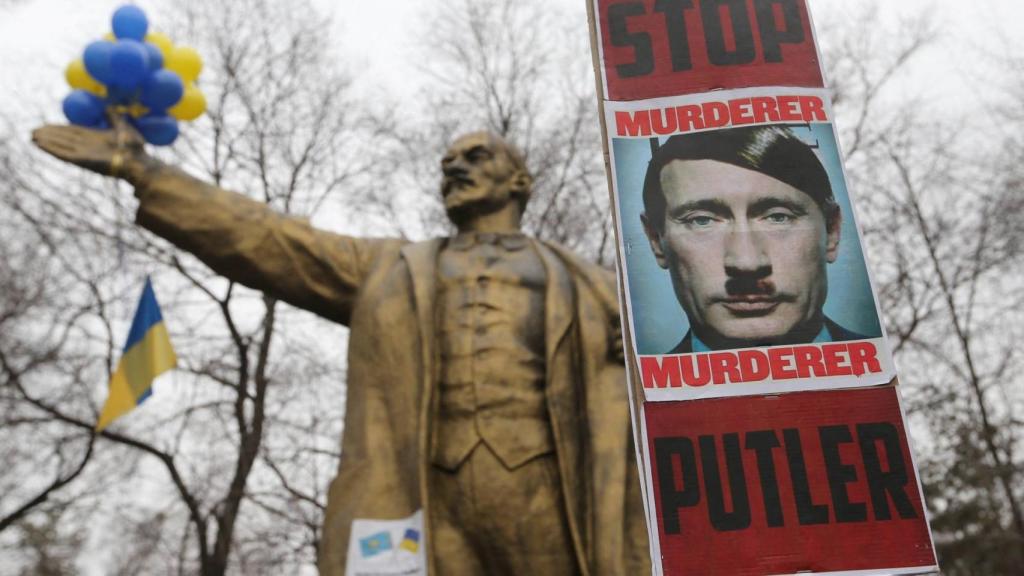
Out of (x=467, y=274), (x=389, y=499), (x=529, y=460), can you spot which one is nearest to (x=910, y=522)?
(x=529, y=460)

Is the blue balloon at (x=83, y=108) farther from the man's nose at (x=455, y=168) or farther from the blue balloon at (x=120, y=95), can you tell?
the man's nose at (x=455, y=168)

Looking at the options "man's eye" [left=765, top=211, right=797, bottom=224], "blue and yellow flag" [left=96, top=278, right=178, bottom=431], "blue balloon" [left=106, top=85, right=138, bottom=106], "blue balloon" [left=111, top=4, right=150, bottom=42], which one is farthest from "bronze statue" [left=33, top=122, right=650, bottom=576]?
"blue and yellow flag" [left=96, top=278, right=178, bottom=431]

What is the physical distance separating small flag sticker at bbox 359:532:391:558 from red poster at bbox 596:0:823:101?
2146 mm

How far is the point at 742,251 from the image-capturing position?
138 inches

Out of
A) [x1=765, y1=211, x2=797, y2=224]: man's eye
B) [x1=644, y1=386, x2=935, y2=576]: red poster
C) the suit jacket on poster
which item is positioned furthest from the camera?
[x1=765, y1=211, x2=797, y2=224]: man's eye

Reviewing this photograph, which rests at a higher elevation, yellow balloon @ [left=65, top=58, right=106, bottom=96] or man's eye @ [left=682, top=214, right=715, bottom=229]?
yellow balloon @ [left=65, top=58, right=106, bottom=96]

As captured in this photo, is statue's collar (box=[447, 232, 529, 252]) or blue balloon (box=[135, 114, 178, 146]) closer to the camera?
blue balloon (box=[135, 114, 178, 146])

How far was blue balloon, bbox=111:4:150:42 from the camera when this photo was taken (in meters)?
5.39

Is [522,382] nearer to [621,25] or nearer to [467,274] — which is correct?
[467,274]

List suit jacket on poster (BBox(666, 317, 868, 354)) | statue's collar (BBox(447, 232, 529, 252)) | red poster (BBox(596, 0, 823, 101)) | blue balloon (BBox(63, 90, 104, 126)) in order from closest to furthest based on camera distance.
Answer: suit jacket on poster (BBox(666, 317, 868, 354)) → red poster (BBox(596, 0, 823, 101)) → blue balloon (BBox(63, 90, 104, 126)) → statue's collar (BBox(447, 232, 529, 252))

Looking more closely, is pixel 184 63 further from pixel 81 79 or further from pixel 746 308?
pixel 746 308

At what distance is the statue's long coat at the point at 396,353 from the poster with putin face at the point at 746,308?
1338mm

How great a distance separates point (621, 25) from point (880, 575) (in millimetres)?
2241

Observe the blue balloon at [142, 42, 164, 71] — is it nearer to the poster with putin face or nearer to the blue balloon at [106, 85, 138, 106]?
the blue balloon at [106, 85, 138, 106]
